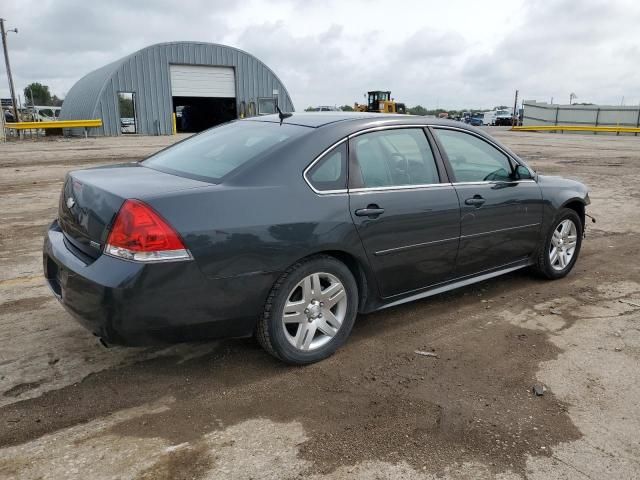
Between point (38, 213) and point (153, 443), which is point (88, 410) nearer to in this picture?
point (153, 443)

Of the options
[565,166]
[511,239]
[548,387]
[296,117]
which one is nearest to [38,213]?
[296,117]

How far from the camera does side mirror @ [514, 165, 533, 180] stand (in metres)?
4.59

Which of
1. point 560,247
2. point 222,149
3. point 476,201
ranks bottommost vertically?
point 560,247

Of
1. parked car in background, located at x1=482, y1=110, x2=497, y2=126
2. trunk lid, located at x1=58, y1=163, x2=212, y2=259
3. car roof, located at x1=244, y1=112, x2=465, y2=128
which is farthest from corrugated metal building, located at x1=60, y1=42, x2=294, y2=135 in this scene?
trunk lid, located at x1=58, y1=163, x2=212, y2=259

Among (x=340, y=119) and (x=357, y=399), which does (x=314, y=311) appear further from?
(x=340, y=119)

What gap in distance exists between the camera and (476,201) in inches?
163

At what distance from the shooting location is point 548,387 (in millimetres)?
3217

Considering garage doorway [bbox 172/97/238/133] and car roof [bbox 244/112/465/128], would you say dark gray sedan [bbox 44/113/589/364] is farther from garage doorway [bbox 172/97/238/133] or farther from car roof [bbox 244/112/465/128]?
garage doorway [bbox 172/97/238/133]

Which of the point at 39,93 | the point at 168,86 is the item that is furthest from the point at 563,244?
the point at 39,93

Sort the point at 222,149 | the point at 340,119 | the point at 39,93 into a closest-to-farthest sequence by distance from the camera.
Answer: the point at 222,149 → the point at 340,119 → the point at 39,93

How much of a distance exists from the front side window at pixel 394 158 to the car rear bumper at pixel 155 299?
42.1 inches

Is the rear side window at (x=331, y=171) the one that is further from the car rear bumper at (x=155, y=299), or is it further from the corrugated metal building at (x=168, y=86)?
the corrugated metal building at (x=168, y=86)

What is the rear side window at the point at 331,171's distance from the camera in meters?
3.35

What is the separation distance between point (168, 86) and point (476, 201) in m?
35.0
